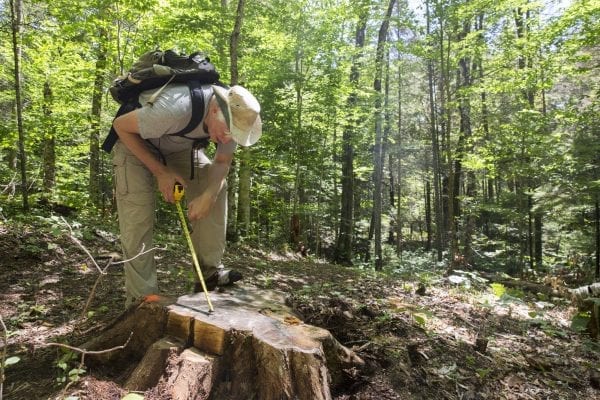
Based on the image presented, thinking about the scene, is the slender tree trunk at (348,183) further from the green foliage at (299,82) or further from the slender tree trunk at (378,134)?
the slender tree trunk at (378,134)

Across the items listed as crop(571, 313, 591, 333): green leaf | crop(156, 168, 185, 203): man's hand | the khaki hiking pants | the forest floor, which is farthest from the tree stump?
crop(571, 313, 591, 333): green leaf

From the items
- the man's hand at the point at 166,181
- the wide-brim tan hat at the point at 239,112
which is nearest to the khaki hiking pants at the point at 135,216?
the man's hand at the point at 166,181

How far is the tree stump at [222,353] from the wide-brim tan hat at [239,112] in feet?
4.23

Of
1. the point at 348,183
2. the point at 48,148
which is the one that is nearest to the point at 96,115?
the point at 48,148

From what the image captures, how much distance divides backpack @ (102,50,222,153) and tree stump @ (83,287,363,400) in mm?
1405

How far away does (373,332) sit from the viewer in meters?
3.30

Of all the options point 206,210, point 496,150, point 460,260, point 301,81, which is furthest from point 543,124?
point 206,210

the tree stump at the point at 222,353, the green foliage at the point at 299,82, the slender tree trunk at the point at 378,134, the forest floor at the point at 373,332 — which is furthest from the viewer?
the slender tree trunk at the point at 378,134

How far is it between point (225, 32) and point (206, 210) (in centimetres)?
778

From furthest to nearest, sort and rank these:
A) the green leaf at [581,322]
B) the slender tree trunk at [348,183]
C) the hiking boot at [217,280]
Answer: the slender tree trunk at [348,183] < the green leaf at [581,322] < the hiking boot at [217,280]

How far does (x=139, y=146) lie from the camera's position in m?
2.84

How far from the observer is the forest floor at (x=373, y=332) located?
2535 mm

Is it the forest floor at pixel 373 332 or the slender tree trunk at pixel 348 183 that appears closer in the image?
the forest floor at pixel 373 332

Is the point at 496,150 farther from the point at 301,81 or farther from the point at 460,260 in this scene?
the point at 301,81
